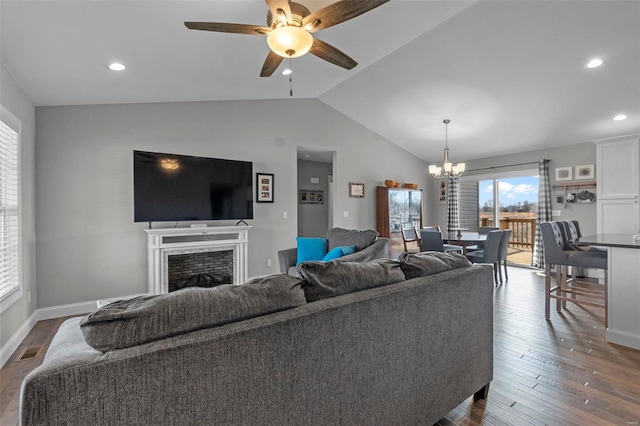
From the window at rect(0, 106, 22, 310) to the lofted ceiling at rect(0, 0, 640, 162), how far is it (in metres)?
0.51

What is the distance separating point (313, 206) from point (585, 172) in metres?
4.96

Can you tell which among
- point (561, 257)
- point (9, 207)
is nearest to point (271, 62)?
point (9, 207)

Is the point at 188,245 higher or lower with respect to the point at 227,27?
lower

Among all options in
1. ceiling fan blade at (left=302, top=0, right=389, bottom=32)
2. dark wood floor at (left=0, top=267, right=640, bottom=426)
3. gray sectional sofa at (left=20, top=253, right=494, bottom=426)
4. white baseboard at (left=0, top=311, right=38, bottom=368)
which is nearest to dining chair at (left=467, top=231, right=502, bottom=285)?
dark wood floor at (left=0, top=267, right=640, bottom=426)

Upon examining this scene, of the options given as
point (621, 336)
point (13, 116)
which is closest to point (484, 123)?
point (621, 336)

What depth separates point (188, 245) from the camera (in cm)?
399

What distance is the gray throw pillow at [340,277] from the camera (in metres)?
1.27

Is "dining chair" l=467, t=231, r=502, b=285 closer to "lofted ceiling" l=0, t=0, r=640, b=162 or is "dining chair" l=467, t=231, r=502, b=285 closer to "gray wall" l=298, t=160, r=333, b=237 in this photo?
"lofted ceiling" l=0, t=0, r=640, b=162

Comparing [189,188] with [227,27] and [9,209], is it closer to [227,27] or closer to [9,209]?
[9,209]

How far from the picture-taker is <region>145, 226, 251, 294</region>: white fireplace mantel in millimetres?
3803

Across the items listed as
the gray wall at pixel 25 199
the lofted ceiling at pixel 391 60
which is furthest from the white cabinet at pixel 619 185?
the gray wall at pixel 25 199

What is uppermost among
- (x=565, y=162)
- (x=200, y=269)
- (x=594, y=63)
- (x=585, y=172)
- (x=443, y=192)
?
(x=594, y=63)

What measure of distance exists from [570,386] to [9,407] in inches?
141

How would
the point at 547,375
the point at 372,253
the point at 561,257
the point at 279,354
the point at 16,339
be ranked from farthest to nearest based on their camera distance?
the point at 561,257 → the point at 372,253 → the point at 16,339 → the point at 547,375 → the point at 279,354
